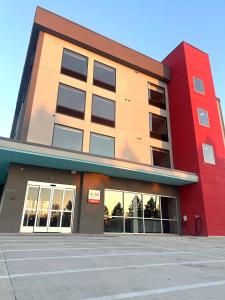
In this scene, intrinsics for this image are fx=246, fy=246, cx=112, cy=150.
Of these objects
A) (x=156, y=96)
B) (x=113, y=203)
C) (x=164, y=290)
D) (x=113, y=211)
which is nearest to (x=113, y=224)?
(x=113, y=211)

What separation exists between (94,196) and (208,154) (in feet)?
30.3

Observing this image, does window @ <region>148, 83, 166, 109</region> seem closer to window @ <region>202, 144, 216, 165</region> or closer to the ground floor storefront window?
window @ <region>202, 144, 216, 165</region>

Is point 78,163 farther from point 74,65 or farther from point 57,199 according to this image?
point 74,65

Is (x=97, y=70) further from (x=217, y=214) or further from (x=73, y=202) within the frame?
(x=217, y=214)

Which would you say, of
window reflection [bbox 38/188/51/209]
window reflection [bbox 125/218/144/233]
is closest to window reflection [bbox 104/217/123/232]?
window reflection [bbox 125/218/144/233]

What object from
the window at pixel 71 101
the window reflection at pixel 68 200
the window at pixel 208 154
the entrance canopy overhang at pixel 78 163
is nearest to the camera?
the entrance canopy overhang at pixel 78 163

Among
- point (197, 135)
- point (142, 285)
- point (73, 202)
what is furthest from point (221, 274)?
point (197, 135)

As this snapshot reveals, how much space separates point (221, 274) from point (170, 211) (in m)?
14.0

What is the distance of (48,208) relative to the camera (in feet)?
45.1

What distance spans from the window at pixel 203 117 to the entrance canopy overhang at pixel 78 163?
474 cm

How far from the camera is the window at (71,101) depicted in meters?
16.3

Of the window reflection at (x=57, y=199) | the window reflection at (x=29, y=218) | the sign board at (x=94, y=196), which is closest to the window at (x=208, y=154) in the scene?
the sign board at (x=94, y=196)

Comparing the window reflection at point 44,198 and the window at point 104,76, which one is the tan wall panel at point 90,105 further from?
the window reflection at point 44,198

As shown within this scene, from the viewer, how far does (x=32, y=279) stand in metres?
3.56
